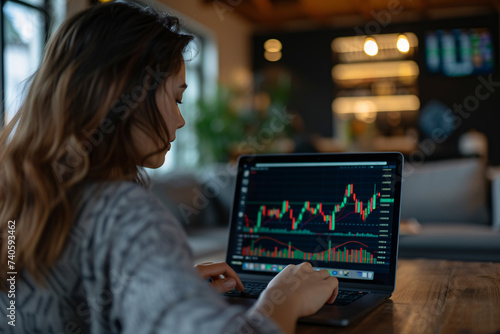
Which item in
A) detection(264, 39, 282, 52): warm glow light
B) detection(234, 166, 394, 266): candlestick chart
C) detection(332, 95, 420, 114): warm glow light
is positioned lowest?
detection(234, 166, 394, 266): candlestick chart

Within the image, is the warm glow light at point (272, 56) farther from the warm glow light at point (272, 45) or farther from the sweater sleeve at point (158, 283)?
the sweater sleeve at point (158, 283)

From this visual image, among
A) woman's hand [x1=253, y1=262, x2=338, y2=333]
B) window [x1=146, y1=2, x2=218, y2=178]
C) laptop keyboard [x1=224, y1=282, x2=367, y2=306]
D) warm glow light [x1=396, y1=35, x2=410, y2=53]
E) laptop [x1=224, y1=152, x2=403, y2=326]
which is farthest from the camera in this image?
warm glow light [x1=396, y1=35, x2=410, y2=53]

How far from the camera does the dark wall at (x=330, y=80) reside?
7.93m

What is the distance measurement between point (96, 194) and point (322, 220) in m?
0.59

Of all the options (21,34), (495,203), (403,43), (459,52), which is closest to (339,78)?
(403,43)

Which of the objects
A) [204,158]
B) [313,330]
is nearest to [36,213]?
[313,330]

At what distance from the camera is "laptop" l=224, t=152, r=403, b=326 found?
109cm

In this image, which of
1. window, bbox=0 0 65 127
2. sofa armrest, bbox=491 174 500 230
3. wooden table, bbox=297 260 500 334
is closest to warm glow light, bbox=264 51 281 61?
window, bbox=0 0 65 127

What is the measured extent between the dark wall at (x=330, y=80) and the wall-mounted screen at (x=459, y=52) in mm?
83

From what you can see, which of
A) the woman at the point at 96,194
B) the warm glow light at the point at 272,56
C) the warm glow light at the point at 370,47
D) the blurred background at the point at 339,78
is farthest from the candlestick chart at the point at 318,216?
the warm glow light at the point at 272,56

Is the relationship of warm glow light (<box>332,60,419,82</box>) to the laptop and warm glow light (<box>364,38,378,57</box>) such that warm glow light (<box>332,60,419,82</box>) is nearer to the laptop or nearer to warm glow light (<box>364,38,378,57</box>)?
warm glow light (<box>364,38,378,57</box>)

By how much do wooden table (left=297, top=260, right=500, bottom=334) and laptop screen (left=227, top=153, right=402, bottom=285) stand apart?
98 mm

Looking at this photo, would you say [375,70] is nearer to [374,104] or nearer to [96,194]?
[374,104]

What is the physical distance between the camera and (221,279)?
110cm
